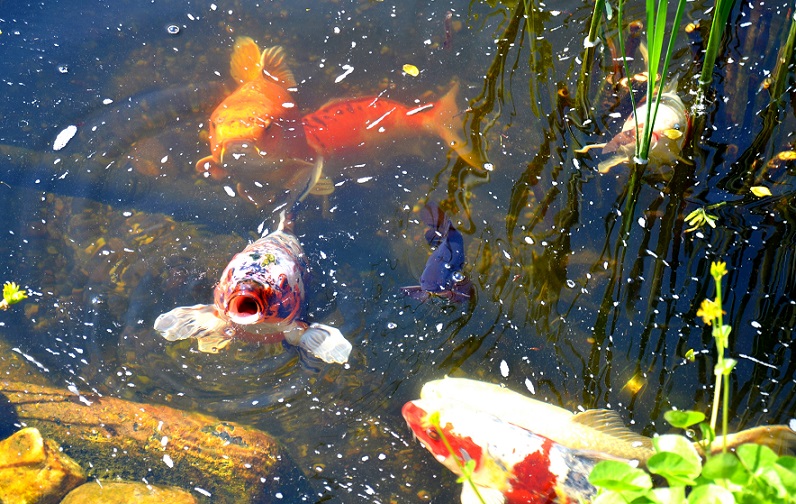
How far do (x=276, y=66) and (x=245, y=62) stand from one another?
0.23m

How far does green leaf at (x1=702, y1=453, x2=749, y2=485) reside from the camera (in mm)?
1667

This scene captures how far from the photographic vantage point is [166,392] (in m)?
3.50

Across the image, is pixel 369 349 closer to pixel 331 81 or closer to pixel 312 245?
pixel 312 245

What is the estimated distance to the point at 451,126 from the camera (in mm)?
4352

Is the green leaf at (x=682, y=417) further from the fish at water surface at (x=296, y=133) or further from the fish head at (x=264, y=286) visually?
the fish at water surface at (x=296, y=133)

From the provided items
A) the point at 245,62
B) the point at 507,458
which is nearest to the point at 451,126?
the point at 245,62

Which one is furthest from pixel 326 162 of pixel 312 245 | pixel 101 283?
pixel 101 283

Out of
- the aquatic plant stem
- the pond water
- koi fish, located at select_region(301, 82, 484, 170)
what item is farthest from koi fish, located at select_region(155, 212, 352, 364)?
the aquatic plant stem

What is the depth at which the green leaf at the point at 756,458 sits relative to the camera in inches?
64.4

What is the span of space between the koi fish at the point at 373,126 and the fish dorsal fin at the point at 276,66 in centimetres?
44

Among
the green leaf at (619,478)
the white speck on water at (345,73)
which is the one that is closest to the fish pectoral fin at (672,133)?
the white speck on water at (345,73)

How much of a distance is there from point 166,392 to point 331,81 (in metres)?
2.50

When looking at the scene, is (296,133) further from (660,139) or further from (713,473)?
(713,473)

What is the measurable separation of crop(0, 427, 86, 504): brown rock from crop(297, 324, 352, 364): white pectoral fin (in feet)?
4.37
